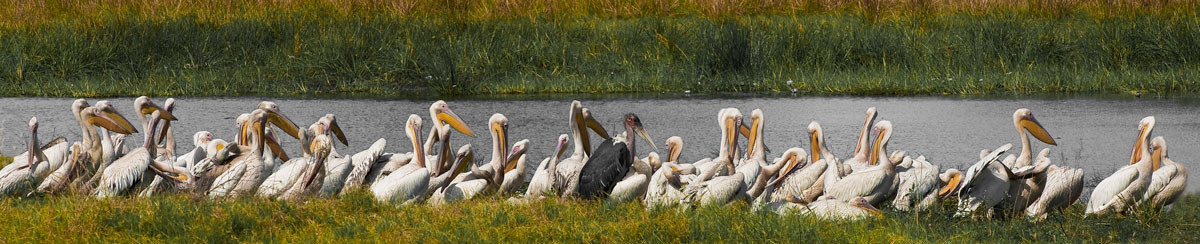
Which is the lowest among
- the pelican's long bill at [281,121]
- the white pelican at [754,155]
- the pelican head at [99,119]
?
the white pelican at [754,155]

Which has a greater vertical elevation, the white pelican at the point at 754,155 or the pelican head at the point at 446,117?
the pelican head at the point at 446,117

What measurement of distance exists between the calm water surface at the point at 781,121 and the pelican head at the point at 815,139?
82 cm

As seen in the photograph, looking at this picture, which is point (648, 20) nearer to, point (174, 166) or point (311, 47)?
point (311, 47)

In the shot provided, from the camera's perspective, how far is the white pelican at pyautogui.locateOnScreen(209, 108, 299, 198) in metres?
5.90

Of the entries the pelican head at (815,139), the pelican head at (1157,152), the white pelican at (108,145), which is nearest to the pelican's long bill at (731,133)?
the pelican head at (815,139)

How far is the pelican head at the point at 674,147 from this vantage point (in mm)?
6973

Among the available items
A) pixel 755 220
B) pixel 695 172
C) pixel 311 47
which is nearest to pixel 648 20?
pixel 311 47

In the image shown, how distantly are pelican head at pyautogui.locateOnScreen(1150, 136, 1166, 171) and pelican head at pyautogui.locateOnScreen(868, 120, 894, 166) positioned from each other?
1.23 meters

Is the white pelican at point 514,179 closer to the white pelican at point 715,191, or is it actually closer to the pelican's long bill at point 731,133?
the white pelican at point 715,191

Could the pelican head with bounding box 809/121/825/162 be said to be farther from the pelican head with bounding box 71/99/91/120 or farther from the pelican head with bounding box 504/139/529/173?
the pelican head with bounding box 71/99/91/120

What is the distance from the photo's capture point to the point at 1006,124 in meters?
8.91

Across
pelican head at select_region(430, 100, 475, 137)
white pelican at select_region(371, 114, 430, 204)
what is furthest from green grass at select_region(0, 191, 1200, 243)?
pelican head at select_region(430, 100, 475, 137)

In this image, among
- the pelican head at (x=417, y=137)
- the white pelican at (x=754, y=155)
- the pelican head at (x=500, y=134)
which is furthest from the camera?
the pelican head at (x=417, y=137)

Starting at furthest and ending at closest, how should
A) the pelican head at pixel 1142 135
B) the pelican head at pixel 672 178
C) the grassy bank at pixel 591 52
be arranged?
the grassy bank at pixel 591 52 < the pelican head at pixel 1142 135 < the pelican head at pixel 672 178
